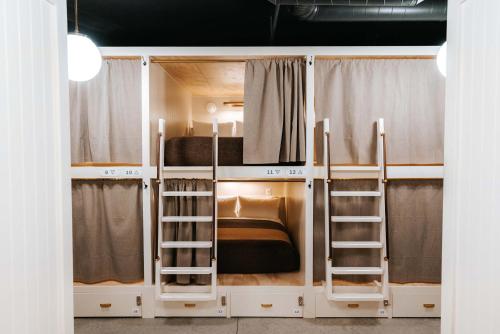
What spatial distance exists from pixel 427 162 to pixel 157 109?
2.80 m

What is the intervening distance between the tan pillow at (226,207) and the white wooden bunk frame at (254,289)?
1650 mm

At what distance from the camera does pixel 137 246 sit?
10.5 ft

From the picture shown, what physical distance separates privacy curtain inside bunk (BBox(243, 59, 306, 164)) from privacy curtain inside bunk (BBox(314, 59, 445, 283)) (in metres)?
0.21

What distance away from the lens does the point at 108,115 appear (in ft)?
10.2

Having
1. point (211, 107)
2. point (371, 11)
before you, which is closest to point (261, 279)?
point (371, 11)

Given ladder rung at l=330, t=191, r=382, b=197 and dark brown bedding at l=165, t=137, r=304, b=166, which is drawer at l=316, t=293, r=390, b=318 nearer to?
ladder rung at l=330, t=191, r=382, b=197

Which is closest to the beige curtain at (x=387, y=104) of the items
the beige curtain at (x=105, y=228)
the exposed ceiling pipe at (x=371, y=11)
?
the exposed ceiling pipe at (x=371, y=11)

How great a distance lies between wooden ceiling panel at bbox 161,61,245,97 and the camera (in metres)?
3.59

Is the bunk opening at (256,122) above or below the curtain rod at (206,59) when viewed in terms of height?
below

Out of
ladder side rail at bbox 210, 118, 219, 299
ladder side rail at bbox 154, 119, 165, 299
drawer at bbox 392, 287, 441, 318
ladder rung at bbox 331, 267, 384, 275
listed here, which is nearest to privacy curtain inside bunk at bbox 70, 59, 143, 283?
ladder side rail at bbox 154, 119, 165, 299
